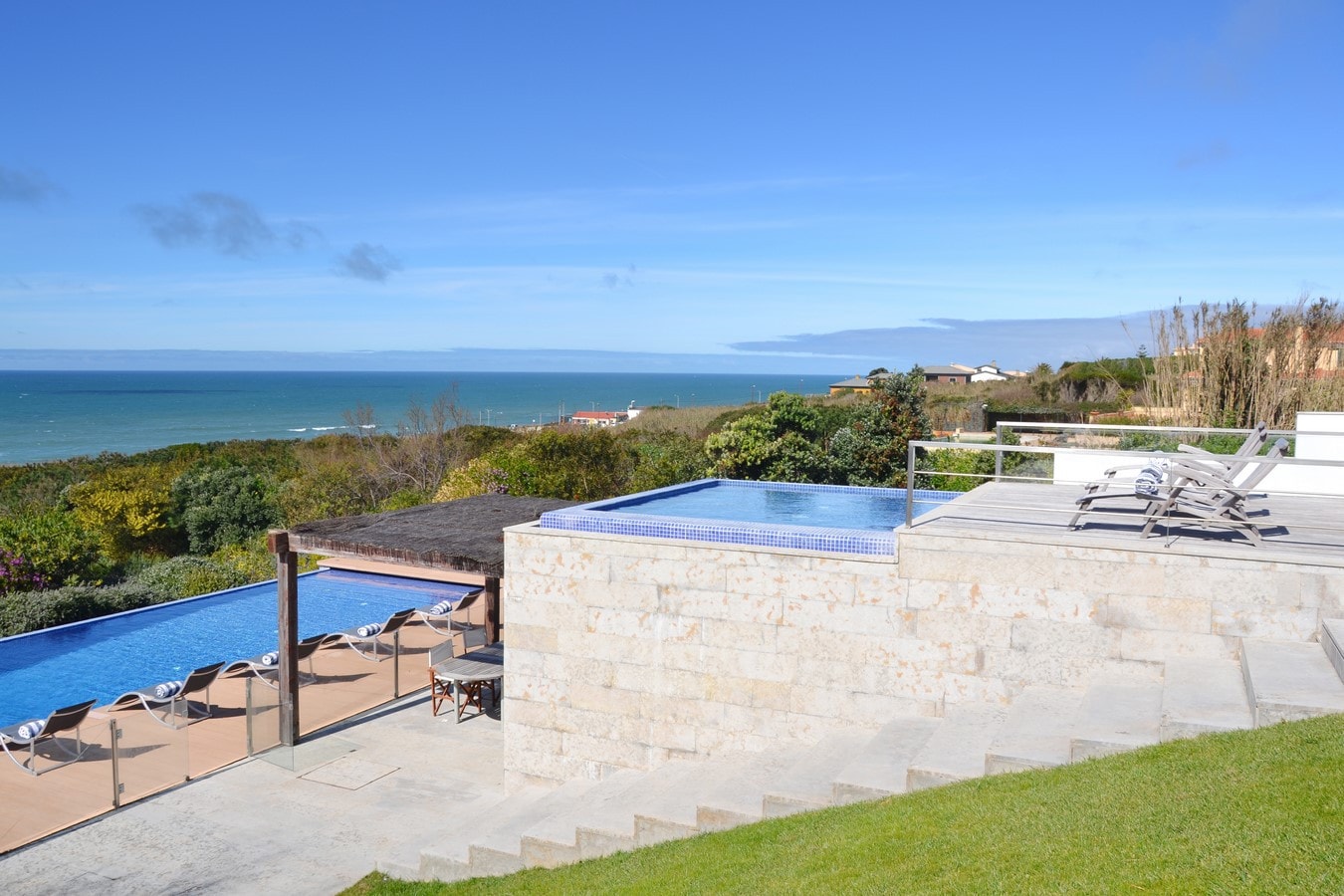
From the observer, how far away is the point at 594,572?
8.23 m

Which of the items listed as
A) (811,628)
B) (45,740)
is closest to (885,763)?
(811,628)

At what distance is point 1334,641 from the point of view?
18.2 ft

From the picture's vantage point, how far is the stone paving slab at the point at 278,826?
7340mm

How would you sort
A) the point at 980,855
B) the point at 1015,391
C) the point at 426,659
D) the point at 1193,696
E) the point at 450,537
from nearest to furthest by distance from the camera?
the point at 980,855
the point at 1193,696
the point at 450,537
the point at 426,659
the point at 1015,391

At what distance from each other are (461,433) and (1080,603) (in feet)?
93.9

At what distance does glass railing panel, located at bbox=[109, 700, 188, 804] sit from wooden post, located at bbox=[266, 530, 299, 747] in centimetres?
118

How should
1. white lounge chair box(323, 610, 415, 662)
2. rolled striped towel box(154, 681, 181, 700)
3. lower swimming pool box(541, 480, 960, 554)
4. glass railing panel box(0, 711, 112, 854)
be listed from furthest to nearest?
1. white lounge chair box(323, 610, 415, 662)
2. rolled striped towel box(154, 681, 181, 700)
3. glass railing panel box(0, 711, 112, 854)
4. lower swimming pool box(541, 480, 960, 554)

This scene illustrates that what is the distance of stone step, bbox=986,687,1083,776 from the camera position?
5379 millimetres

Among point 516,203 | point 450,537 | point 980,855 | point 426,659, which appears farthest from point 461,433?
point 980,855

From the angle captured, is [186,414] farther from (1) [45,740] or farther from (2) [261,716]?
(1) [45,740]

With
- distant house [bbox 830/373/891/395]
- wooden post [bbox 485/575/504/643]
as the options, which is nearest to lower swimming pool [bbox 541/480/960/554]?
wooden post [bbox 485/575/504/643]

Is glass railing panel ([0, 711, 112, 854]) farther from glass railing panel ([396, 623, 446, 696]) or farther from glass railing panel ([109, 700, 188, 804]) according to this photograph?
glass railing panel ([396, 623, 446, 696])

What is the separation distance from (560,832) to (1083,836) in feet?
12.7

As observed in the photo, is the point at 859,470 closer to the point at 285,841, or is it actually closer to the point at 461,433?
the point at 285,841
